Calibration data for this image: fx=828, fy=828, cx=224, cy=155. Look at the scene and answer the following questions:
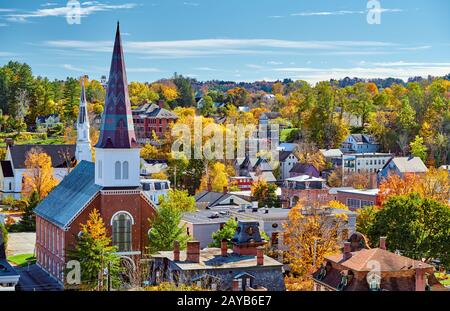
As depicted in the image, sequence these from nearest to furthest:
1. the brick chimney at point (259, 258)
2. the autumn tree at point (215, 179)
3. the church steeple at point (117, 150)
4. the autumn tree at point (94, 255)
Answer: the brick chimney at point (259, 258) → the autumn tree at point (94, 255) → the church steeple at point (117, 150) → the autumn tree at point (215, 179)

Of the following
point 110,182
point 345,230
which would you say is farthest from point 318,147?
point 110,182

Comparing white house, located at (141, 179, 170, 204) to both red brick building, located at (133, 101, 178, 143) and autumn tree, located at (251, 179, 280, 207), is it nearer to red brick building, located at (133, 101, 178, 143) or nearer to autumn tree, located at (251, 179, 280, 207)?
Result: autumn tree, located at (251, 179, 280, 207)

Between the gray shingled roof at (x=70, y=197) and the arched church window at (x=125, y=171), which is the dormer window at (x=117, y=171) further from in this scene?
the gray shingled roof at (x=70, y=197)

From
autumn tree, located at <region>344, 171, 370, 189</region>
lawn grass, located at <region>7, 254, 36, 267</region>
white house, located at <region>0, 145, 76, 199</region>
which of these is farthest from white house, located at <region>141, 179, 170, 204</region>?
autumn tree, located at <region>344, 171, 370, 189</region>

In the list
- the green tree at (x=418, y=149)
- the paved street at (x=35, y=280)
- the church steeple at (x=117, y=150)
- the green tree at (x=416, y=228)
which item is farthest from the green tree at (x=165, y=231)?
the green tree at (x=418, y=149)

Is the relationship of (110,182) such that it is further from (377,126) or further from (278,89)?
(278,89)

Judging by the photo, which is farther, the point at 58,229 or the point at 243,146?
the point at 243,146
